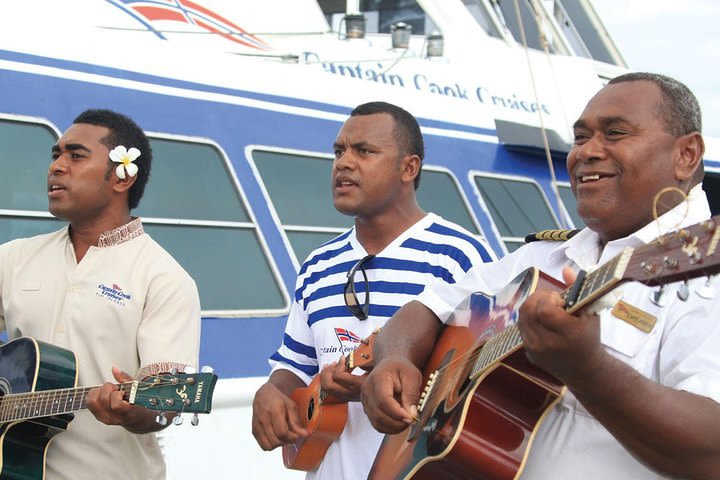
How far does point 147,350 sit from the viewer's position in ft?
12.8

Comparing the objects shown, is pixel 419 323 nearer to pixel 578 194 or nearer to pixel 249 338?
pixel 578 194

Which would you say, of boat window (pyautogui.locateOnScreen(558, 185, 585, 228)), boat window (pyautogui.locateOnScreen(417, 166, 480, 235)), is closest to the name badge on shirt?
boat window (pyautogui.locateOnScreen(417, 166, 480, 235))

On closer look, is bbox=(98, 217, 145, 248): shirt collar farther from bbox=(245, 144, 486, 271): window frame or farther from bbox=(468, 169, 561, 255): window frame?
bbox=(468, 169, 561, 255): window frame

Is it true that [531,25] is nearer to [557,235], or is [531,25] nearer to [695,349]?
[557,235]

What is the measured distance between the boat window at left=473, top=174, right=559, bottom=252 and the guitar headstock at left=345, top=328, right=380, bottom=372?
383 cm

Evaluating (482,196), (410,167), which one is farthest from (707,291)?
(482,196)

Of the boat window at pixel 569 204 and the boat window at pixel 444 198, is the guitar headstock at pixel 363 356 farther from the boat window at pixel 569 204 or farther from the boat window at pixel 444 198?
the boat window at pixel 569 204

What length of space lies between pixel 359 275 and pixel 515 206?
3.77 meters

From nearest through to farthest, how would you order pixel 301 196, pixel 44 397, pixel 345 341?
pixel 44 397, pixel 345 341, pixel 301 196

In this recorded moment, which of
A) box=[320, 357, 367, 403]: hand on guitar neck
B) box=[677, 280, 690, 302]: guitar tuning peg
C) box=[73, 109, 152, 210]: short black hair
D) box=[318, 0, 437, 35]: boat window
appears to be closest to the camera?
box=[677, 280, 690, 302]: guitar tuning peg

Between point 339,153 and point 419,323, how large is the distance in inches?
Result: 48.0

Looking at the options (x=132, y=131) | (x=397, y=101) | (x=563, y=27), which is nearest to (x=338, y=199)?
(x=132, y=131)

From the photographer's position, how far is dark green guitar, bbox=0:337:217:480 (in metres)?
3.71

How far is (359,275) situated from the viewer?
411 cm
